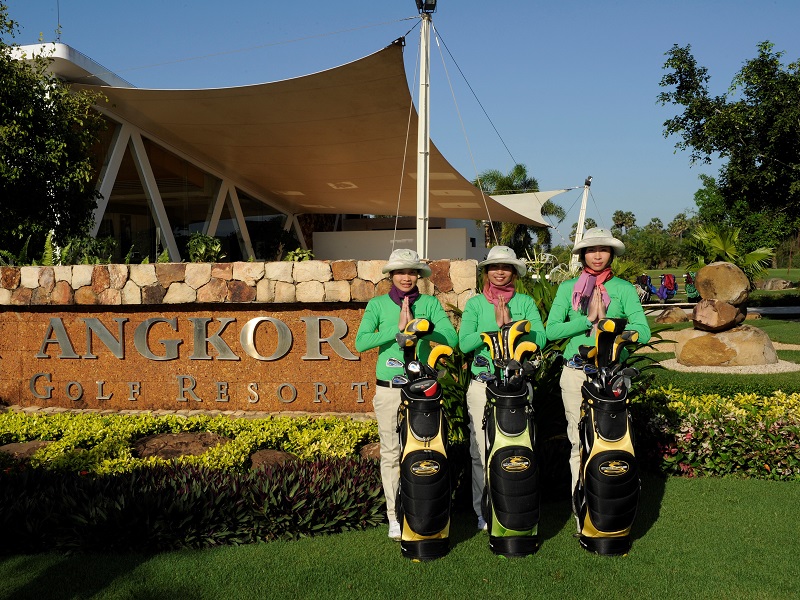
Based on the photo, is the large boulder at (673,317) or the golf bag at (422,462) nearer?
the golf bag at (422,462)

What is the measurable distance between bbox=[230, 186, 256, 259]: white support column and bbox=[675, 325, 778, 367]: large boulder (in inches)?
635

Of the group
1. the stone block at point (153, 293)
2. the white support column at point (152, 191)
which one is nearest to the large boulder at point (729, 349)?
the stone block at point (153, 293)

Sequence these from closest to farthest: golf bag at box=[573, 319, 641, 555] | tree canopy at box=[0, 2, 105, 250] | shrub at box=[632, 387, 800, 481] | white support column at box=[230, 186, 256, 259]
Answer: golf bag at box=[573, 319, 641, 555], shrub at box=[632, 387, 800, 481], tree canopy at box=[0, 2, 105, 250], white support column at box=[230, 186, 256, 259]

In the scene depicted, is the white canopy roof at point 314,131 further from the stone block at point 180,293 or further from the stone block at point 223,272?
the stone block at point 180,293

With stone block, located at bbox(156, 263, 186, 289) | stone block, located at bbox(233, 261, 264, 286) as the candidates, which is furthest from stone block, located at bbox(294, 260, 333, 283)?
stone block, located at bbox(156, 263, 186, 289)

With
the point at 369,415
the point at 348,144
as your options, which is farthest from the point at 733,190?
the point at 369,415

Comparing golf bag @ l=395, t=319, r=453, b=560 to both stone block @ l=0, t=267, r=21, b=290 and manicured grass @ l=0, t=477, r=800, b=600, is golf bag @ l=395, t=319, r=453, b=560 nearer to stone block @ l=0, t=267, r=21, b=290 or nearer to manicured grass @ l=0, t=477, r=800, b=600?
manicured grass @ l=0, t=477, r=800, b=600

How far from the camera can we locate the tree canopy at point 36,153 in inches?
364

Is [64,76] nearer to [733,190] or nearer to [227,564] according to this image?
[227,564]

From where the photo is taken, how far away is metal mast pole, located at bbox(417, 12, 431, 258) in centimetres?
844

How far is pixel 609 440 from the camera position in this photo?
3451 millimetres

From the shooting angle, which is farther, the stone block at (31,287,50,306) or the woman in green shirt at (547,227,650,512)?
the stone block at (31,287,50,306)

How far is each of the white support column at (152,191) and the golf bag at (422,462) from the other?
1544 cm

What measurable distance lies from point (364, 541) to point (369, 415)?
2.91 meters
